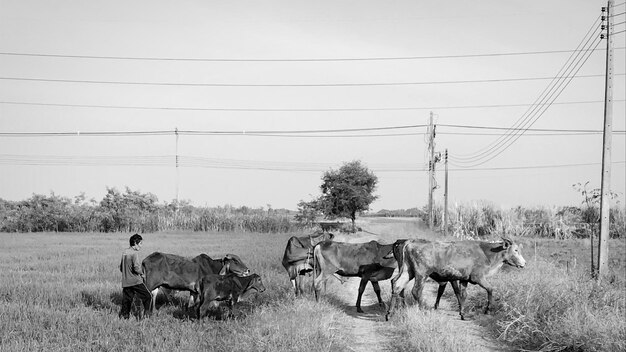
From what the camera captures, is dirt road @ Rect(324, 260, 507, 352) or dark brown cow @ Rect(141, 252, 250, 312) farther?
dark brown cow @ Rect(141, 252, 250, 312)

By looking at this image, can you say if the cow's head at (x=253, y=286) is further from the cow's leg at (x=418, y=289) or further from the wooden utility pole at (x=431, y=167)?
the wooden utility pole at (x=431, y=167)

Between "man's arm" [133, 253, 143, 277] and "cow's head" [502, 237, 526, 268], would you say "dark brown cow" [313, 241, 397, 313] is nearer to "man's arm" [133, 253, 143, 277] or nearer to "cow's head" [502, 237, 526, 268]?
"cow's head" [502, 237, 526, 268]

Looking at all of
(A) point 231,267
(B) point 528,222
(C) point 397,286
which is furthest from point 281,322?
(B) point 528,222

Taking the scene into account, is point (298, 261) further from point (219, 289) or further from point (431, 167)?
point (431, 167)

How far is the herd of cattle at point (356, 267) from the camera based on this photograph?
12.5m

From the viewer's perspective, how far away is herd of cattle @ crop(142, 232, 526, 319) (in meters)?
12.5

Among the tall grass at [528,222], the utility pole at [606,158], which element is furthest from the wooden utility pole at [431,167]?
the utility pole at [606,158]

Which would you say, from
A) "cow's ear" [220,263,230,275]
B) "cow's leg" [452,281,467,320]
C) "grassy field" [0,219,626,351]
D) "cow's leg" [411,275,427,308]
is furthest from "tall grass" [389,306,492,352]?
"cow's ear" [220,263,230,275]

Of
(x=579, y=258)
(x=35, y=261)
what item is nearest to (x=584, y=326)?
(x=579, y=258)

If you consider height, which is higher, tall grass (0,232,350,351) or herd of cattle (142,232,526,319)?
herd of cattle (142,232,526,319)

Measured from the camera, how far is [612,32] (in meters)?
19.1

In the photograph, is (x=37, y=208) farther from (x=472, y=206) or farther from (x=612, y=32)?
(x=612, y=32)

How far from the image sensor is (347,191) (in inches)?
1925

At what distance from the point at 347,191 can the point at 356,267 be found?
34.5 metres
